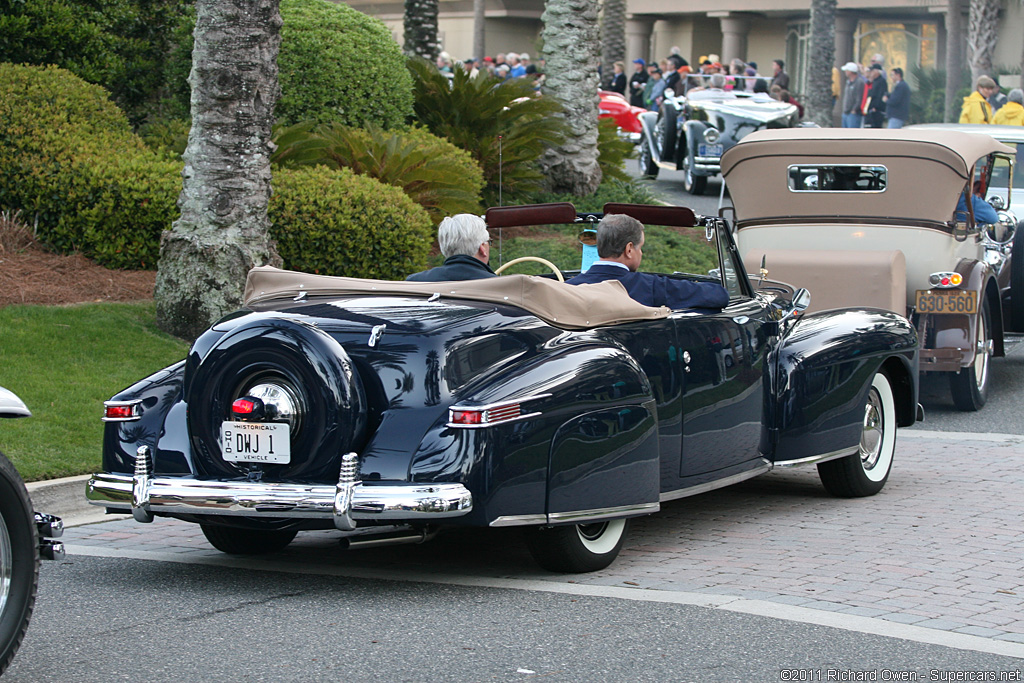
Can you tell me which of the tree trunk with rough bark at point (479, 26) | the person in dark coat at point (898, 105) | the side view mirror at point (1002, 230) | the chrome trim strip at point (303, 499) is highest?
the tree trunk with rough bark at point (479, 26)

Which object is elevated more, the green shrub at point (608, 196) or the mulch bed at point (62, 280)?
the green shrub at point (608, 196)

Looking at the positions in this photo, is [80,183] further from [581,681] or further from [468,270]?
[581,681]

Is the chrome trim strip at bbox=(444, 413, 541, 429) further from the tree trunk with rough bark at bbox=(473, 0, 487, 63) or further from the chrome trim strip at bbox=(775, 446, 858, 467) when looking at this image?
the tree trunk with rough bark at bbox=(473, 0, 487, 63)

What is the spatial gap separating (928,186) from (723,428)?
470 cm

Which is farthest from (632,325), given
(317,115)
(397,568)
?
(317,115)

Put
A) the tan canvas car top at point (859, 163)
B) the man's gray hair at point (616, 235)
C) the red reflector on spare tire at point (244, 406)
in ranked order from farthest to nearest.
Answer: the tan canvas car top at point (859, 163), the man's gray hair at point (616, 235), the red reflector on spare tire at point (244, 406)

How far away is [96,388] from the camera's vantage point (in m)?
8.74

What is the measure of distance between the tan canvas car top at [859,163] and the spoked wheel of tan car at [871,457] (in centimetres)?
305

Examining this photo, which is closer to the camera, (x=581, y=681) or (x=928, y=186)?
(x=581, y=681)

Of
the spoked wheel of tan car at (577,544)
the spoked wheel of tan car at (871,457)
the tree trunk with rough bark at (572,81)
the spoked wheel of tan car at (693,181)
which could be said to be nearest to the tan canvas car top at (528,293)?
the spoked wheel of tan car at (577,544)

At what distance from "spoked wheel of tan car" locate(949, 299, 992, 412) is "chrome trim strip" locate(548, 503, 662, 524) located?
536 cm

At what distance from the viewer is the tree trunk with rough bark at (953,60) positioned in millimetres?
36156

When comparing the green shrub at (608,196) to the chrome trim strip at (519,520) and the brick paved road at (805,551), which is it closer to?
the brick paved road at (805,551)

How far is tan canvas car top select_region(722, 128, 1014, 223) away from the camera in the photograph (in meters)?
10.4
